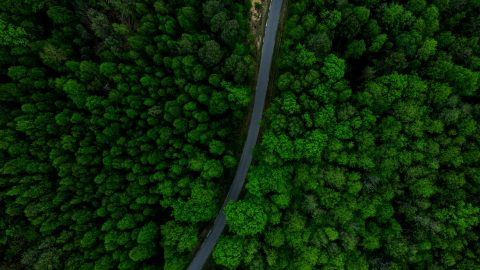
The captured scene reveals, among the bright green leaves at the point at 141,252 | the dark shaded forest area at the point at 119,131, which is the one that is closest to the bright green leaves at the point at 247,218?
the dark shaded forest area at the point at 119,131

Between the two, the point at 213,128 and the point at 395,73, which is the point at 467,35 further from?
the point at 213,128

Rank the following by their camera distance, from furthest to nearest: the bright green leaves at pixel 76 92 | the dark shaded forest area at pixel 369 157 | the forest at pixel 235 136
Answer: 1. the bright green leaves at pixel 76 92
2. the forest at pixel 235 136
3. the dark shaded forest area at pixel 369 157

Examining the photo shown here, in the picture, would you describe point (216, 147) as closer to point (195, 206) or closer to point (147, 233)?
point (195, 206)

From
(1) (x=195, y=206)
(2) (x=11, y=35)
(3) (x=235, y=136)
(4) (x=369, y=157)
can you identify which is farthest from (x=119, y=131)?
(4) (x=369, y=157)

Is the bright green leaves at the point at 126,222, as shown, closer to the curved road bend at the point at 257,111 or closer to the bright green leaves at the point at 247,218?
the curved road bend at the point at 257,111

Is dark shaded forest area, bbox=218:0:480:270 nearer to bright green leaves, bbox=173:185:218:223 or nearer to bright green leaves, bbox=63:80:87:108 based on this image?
bright green leaves, bbox=173:185:218:223

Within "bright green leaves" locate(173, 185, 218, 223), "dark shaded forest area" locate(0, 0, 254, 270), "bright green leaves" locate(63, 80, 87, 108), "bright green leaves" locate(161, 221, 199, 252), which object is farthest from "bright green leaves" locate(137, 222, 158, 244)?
"bright green leaves" locate(63, 80, 87, 108)

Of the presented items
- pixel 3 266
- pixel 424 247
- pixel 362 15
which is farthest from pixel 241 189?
pixel 3 266
